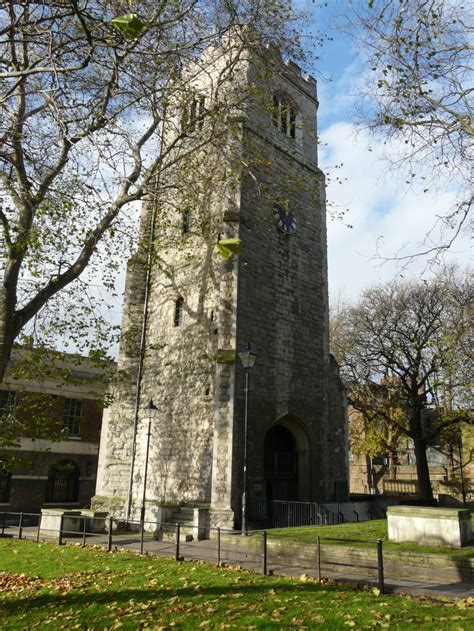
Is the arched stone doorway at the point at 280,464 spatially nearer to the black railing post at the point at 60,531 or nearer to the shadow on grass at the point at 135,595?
the black railing post at the point at 60,531

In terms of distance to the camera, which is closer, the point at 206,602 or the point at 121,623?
the point at 121,623

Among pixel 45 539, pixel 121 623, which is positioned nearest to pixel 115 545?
pixel 45 539

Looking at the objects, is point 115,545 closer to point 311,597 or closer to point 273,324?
point 311,597

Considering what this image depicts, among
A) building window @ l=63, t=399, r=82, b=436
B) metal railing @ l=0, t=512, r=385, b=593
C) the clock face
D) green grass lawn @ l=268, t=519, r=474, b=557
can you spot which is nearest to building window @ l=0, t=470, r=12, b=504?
building window @ l=63, t=399, r=82, b=436

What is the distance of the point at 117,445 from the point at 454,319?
55.8ft

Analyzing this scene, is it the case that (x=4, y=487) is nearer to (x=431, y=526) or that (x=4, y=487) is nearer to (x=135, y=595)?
(x=135, y=595)

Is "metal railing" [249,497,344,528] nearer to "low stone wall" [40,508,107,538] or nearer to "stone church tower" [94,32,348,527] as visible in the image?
"stone church tower" [94,32,348,527]

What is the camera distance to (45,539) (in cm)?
1428

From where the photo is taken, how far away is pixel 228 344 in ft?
53.4

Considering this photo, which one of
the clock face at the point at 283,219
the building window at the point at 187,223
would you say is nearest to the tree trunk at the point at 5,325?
the building window at the point at 187,223

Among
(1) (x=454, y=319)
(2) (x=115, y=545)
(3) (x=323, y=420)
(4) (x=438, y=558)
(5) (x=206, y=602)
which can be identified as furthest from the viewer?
(1) (x=454, y=319)

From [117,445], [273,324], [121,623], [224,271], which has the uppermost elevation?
[224,271]

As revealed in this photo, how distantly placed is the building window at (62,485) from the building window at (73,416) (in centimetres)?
164

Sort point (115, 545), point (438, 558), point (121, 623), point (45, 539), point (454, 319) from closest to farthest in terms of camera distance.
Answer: point (121, 623), point (438, 558), point (115, 545), point (45, 539), point (454, 319)
